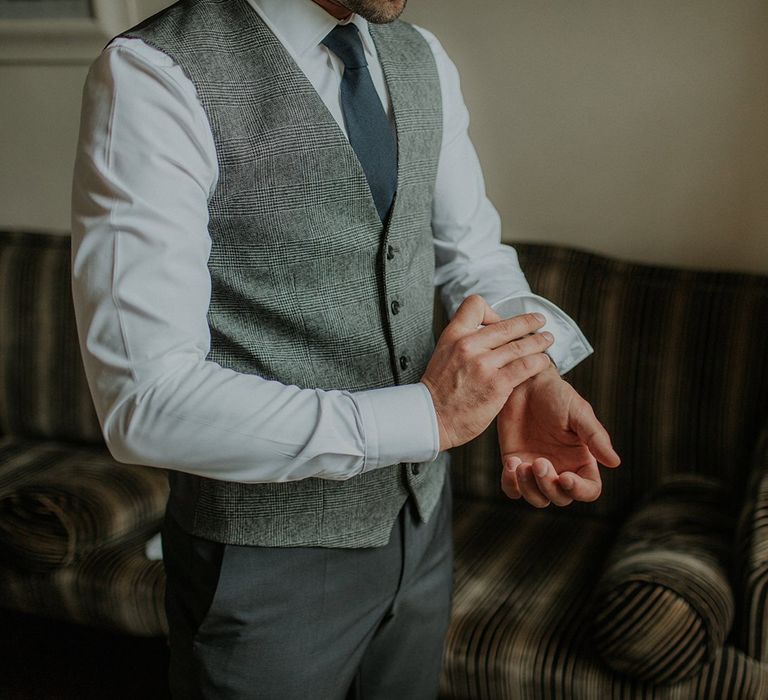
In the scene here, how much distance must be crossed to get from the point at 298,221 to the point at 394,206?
141 millimetres

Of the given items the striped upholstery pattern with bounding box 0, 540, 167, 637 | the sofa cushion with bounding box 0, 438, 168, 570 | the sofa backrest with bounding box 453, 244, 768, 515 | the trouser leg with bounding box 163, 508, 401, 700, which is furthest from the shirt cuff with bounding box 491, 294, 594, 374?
the sofa cushion with bounding box 0, 438, 168, 570

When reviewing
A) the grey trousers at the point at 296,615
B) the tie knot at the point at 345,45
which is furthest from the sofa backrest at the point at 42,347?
the tie knot at the point at 345,45

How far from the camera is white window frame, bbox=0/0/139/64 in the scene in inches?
95.5

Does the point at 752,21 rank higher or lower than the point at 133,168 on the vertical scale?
higher

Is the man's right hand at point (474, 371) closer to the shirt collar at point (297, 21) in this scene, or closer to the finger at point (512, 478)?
the finger at point (512, 478)

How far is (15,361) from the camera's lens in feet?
8.27

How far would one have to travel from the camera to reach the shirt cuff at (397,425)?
91cm

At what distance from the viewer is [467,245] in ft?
4.06

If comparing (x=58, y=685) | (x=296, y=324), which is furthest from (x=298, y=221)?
(x=58, y=685)

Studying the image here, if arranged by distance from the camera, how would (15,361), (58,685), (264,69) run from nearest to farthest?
(264,69) → (58,685) → (15,361)

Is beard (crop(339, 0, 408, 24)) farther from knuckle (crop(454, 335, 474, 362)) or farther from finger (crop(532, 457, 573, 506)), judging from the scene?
finger (crop(532, 457, 573, 506))

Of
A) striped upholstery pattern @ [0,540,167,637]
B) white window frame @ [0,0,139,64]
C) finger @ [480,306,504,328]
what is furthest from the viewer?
white window frame @ [0,0,139,64]

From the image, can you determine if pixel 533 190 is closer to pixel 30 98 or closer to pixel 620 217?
pixel 620 217

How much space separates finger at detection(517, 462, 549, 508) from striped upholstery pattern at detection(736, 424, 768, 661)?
74 centimetres
